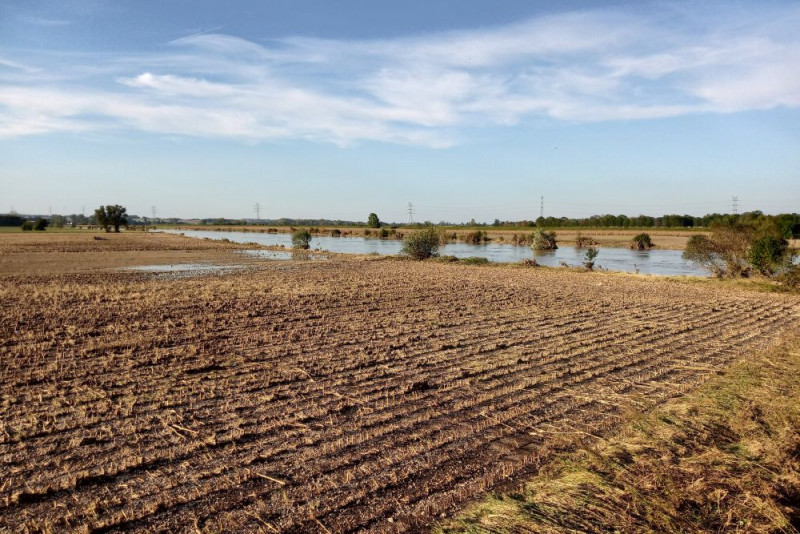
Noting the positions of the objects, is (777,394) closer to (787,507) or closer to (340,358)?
(787,507)

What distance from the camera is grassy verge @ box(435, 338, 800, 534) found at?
3.65 m

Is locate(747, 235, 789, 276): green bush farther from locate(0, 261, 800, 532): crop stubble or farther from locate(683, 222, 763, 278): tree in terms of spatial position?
locate(0, 261, 800, 532): crop stubble

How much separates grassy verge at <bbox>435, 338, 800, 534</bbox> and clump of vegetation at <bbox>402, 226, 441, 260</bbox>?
3087 cm

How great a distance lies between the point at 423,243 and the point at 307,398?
30527 mm

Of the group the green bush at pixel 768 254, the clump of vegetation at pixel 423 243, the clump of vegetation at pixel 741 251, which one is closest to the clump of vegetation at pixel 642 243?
the clump of vegetation at pixel 423 243

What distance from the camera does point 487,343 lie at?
967 cm

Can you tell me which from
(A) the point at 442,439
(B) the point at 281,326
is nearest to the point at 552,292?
(B) the point at 281,326

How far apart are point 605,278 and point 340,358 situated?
18.8 metres

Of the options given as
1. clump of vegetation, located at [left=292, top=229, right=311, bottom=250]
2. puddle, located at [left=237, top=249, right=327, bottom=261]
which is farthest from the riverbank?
puddle, located at [left=237, top=249, right=327, bottom=261]

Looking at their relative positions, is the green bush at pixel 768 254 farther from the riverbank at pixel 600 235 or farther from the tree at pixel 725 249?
the riverbank at pixel 600 235

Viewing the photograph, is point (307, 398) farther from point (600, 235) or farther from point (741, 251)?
point (600, 235)

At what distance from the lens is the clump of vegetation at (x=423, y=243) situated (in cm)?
3666

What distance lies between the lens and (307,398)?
6496mm

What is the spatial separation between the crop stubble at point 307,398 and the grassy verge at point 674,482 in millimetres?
399
